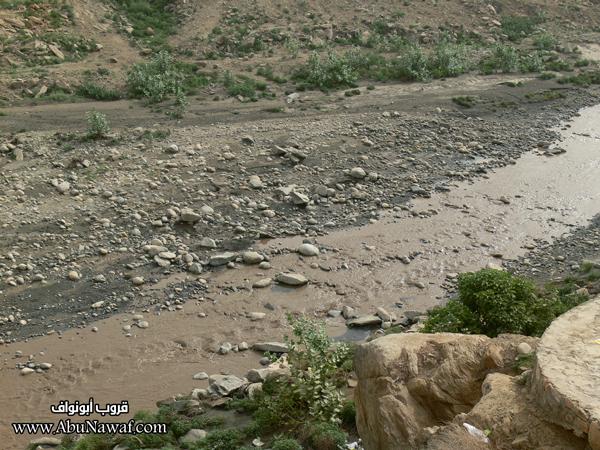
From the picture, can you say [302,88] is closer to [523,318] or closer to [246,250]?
[246,250]

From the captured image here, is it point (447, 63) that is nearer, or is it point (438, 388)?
point (438, 388)

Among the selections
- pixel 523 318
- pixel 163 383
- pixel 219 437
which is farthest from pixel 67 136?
pixel 523 318

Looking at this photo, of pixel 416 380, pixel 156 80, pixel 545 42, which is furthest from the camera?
pixel 545 42

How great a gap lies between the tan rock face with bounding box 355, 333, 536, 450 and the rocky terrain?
4.40m

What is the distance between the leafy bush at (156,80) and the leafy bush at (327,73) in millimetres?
3778

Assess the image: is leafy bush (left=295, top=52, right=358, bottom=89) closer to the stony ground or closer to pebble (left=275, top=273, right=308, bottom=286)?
the stony ground

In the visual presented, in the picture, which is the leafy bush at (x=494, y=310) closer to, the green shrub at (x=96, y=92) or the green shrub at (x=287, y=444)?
the green shrub at (x=287, y=444)

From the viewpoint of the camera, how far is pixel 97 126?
18016mm

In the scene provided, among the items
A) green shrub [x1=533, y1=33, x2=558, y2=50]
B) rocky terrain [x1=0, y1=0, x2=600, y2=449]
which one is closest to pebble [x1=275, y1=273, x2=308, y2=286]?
rocky terrain [x1=0, y1=0, x2=600, y2=449]

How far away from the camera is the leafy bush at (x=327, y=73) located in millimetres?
22500

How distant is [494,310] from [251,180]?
323 inches

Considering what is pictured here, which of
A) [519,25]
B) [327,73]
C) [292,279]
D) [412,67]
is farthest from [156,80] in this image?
[519,25]

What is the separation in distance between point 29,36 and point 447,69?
13193 mm

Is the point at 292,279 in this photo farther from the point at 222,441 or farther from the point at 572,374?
the point at 572,374
